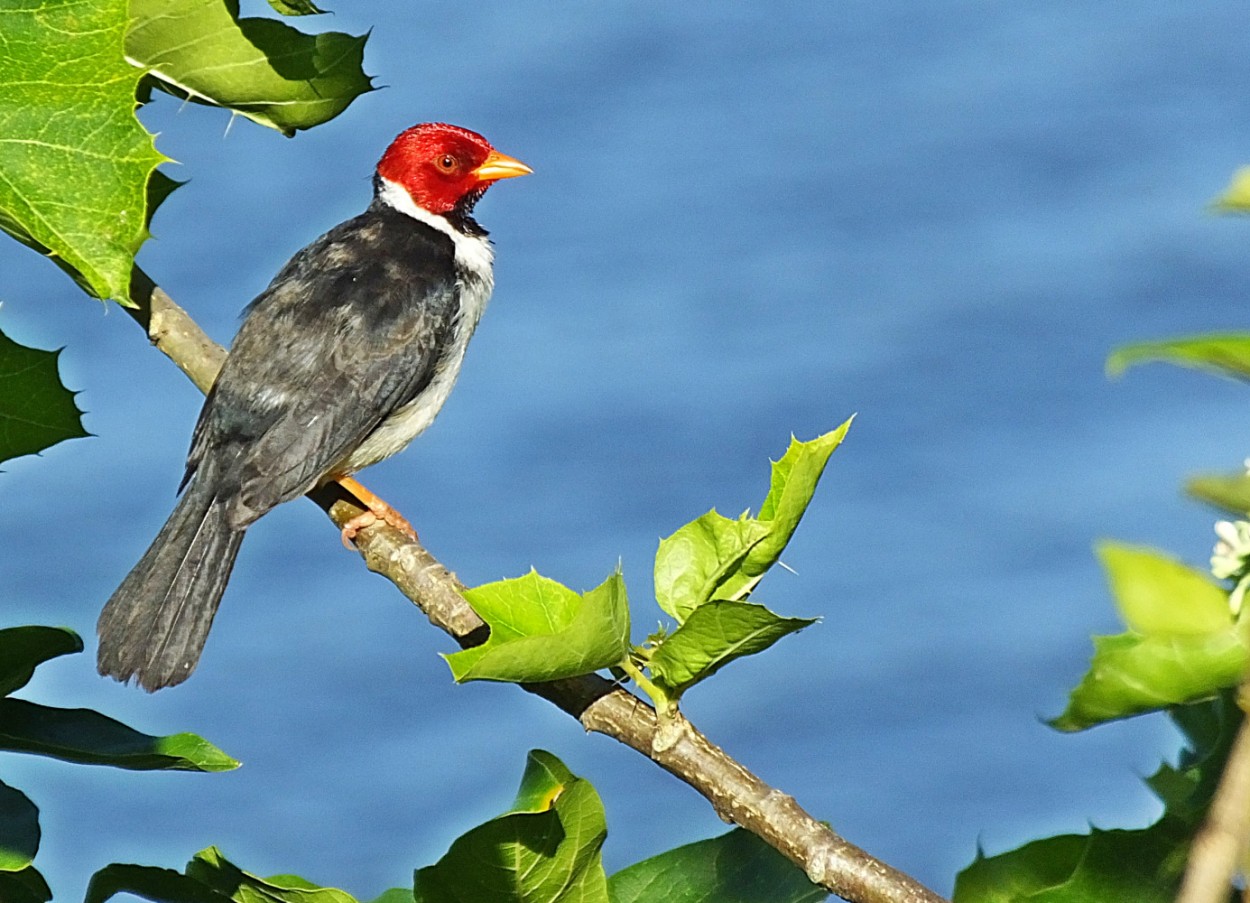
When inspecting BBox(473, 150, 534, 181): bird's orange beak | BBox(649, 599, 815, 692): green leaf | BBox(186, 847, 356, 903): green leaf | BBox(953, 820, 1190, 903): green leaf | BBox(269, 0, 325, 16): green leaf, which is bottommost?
BBox(953, 820, 1190, 903): green leaf

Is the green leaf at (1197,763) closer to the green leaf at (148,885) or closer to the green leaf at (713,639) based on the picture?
the green leaf at (713,639)

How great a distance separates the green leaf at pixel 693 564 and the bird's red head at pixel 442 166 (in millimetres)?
4165

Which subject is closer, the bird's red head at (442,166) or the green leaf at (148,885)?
the green leaf at (148,885)

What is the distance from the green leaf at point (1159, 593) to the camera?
69 centimetres

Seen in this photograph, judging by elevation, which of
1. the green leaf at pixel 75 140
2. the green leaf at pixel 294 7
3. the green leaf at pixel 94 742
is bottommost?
the green leaf at pixel 94 742

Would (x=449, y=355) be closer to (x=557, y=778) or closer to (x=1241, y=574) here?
(x=557, y=778)

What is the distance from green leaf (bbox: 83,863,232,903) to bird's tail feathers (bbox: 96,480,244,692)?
72.4 inches

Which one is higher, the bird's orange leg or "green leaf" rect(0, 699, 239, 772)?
the bird's orange leg

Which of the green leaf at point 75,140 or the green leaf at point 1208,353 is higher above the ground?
the green leaf at point 75,140

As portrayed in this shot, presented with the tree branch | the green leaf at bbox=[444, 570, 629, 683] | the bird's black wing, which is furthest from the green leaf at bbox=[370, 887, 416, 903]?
the bird's black wing

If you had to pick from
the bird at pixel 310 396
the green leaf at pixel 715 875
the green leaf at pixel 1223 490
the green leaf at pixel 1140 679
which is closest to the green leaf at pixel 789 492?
the green leaf at pixel 715 875

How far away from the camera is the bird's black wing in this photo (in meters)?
4.26

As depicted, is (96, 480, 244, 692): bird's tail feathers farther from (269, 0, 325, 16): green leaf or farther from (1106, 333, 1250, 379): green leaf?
(1106, 333, 1250, 379): green leaf

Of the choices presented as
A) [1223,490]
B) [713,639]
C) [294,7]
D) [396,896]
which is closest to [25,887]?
[396,896]
